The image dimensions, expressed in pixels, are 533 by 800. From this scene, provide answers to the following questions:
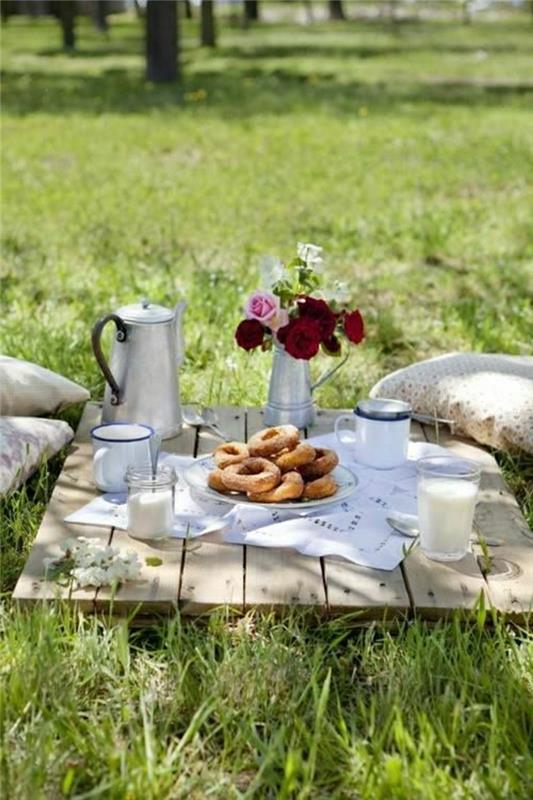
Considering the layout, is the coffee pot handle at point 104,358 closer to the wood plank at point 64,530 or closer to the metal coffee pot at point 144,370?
the metal coffee pot at point 144,370

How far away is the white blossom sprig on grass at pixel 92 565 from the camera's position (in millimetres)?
2648

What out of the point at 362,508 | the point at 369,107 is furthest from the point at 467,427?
the point at 369,107

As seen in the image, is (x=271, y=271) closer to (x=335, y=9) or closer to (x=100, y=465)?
(x=100, y=465)

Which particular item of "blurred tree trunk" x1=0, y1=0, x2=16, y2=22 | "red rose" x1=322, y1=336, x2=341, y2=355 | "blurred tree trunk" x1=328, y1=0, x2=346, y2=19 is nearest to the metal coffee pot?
"red rose" x1=322, y1=336, x2=341, y2=355

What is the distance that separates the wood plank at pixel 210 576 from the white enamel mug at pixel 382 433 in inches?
23.4

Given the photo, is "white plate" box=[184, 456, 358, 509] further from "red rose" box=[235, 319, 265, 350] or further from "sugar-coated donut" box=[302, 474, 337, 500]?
"red rose" box=[235, 319, 265, 350]

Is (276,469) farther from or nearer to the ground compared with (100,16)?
nearer to the ground

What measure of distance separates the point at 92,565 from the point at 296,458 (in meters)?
0.61

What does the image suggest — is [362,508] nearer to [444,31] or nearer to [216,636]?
[216,636]

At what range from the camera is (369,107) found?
12.7 metres

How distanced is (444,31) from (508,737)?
26175mm

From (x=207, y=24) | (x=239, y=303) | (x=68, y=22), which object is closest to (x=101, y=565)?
(x=239, y=303)

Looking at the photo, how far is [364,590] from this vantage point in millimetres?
2682

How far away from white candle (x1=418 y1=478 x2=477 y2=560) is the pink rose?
779 mm
